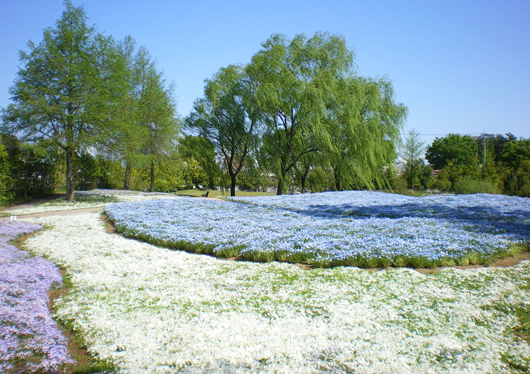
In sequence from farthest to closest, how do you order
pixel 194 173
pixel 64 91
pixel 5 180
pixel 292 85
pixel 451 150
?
pixel 451 150
pixel 194 173
pixel 292 85
pixel 64 91
pixel 5 180

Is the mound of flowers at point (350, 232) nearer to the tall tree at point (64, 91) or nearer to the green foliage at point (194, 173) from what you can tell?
the tall tree at point (64, 91)

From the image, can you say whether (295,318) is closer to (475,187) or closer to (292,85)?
(292,85)

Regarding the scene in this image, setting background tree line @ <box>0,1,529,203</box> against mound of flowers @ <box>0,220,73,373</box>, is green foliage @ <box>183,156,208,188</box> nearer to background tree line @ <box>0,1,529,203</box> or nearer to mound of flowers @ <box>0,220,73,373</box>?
background tree line @ <box>0,1,529,203</box>

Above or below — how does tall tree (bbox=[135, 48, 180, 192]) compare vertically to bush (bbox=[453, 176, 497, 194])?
above

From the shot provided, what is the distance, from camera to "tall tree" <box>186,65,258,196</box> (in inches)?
1166

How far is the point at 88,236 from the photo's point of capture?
39.0ft

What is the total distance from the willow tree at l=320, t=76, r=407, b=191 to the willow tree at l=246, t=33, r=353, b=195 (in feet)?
3.32

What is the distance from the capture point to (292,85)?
89.1 feet

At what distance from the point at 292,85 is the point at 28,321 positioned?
2464 centimetres

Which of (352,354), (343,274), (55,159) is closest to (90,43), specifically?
(55,159)

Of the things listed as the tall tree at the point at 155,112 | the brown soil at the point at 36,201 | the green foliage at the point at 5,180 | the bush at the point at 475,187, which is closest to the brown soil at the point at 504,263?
the bush at the point at 475,187

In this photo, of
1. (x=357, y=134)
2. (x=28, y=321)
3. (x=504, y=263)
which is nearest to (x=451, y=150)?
(x=357, y=134)

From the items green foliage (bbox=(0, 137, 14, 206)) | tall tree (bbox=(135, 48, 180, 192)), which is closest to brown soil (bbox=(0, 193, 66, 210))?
green foliage (bbox=(0, 137, 14, 206))

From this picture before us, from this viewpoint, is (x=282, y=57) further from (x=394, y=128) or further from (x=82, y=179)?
(x=82, y=179)
